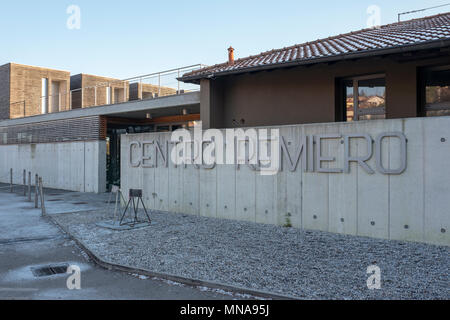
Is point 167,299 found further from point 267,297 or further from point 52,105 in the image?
point 52,105

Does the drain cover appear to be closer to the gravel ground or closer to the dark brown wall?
the gravel ground

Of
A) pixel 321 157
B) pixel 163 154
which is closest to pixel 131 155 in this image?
pixel 163 154

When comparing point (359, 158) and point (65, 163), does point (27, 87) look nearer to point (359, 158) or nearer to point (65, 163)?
point (65, 163)

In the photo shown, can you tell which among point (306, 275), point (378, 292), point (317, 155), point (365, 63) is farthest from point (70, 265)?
point (365, 63)

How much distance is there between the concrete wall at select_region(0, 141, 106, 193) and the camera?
61.3 feet

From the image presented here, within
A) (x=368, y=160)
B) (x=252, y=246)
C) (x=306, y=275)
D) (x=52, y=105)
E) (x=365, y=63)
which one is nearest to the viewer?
(x=306, y=275)

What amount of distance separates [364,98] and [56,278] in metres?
8.97

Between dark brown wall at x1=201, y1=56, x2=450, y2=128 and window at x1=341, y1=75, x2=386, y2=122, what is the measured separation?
11.7 inches

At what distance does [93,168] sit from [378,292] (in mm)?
16121

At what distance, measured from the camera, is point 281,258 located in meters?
6.85

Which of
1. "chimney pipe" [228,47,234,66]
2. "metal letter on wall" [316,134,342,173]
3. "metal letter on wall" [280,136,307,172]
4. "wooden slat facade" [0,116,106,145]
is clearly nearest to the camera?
"metal letter on wall" [316,134,342,173]

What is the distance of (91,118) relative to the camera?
750 inches

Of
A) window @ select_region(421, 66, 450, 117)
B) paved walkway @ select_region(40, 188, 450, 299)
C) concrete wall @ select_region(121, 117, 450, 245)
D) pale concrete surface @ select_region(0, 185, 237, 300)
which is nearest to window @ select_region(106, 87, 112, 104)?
concrete wall @ select_region(121, 117, 450, 245)

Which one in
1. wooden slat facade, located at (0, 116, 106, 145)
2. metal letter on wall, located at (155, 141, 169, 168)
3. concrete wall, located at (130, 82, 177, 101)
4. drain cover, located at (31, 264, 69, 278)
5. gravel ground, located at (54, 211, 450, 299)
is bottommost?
drain cover, located at (31, 264, 69, 278)
